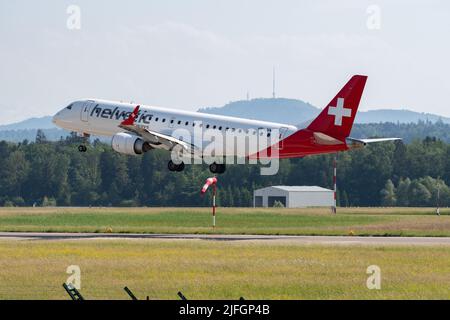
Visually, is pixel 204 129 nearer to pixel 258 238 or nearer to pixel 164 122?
pixel 164 122

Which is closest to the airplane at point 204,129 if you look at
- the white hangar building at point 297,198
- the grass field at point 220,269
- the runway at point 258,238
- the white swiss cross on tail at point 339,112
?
the white swiss cross on tail at point 339,112

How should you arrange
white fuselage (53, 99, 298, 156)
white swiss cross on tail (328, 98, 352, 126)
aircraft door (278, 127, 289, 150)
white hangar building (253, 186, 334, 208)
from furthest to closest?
white hangar building (253, 186, 334, 208) → white fuselage (53, 99, 298, 156) → aircraft door (278, 127, 289, 150) → white swiss cross on tail (328, 98, 352, 126)

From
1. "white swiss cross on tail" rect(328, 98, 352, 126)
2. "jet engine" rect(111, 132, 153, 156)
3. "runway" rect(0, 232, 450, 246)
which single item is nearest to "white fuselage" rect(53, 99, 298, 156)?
"jet engine" rect(111, 132, 153, 156)

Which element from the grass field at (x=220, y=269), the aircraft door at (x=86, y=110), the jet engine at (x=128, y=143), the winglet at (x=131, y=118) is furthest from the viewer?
the aircraft door at (x=86, y=110)

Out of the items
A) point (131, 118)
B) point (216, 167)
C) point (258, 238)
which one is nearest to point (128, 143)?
point (131, 118)

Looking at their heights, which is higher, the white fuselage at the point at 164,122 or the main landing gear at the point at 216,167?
the white fuselage at the point at 164,122

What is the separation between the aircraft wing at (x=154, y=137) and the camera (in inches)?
3135

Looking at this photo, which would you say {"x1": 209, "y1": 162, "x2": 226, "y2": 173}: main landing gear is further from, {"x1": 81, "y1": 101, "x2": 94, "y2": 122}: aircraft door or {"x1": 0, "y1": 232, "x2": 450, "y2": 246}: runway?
{"x1": 81, "y1": 101, "x2": 94, "y2": 122}: aircraft door

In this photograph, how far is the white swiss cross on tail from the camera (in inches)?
2977

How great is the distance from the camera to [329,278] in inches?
1793

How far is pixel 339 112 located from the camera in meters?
75.7

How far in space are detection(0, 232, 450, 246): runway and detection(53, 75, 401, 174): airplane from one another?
6.88 m

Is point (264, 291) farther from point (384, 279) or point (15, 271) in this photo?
point (15, 271)

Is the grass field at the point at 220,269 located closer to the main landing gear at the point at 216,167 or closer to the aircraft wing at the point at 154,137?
the aircraft wing at the point at 154,137
